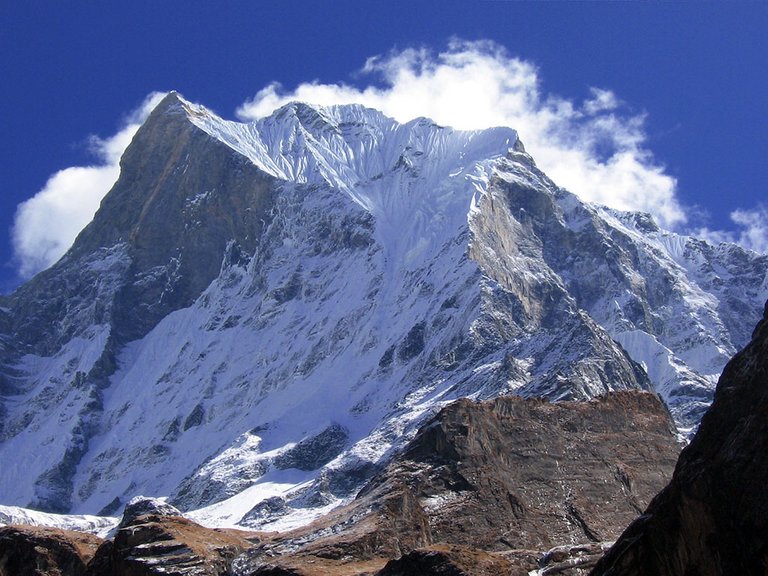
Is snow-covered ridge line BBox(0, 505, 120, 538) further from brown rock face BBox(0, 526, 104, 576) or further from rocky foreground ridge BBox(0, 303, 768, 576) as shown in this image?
brown rock face BBox(0, 526, 104, 576)

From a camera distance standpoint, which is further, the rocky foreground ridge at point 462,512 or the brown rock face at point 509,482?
the brown rock face at point 509,482

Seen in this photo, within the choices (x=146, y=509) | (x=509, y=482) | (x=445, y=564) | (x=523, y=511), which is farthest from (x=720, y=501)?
(x=146, y=509)

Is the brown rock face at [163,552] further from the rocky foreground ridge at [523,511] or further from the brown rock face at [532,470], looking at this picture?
the brown rock face at [532,470]

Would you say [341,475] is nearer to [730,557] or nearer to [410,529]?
[410,529]

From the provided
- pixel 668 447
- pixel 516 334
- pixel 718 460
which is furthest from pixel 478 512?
pixel 516 334

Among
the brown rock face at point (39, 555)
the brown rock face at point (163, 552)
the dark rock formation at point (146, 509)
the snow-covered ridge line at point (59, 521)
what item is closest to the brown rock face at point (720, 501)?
the brown rock face at point (163, 552)

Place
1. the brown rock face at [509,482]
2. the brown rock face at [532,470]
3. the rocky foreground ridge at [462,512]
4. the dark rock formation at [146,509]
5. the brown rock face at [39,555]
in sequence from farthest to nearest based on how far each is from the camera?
1. the dark rock formation at [146,509]
2. the brown rock face at [532,470]
3. the brown rock face at [39,555]
4. the brown rock face at [509,482]
5. the rocky foreground ridge at [462,512]

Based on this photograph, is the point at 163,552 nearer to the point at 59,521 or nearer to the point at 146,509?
the point at 146,509
